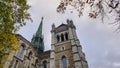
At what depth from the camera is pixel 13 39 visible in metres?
9.80

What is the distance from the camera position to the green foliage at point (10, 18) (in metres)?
8.96

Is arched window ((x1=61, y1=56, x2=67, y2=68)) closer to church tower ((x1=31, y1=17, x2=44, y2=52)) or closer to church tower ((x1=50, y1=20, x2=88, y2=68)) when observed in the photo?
church tower ((x1=50, y1=20, x2=88, y2=68))

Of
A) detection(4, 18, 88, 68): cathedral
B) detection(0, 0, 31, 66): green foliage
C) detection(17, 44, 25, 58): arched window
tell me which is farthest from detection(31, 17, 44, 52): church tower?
detection(0, 0, 31, 66): green foliage

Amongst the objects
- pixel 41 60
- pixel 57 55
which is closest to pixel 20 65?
pixel 41 60

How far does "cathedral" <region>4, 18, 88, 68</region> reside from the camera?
23.5 m

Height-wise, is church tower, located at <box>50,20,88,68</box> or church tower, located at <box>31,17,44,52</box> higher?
church tower, located at <box>31,17,44,52</box>

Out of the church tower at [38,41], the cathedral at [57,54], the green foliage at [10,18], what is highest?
the church tower at [38,41]

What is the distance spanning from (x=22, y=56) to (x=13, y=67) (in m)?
3.23

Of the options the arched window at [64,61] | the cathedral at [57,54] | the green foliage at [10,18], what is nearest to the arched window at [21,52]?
the cathedral at [57,54]

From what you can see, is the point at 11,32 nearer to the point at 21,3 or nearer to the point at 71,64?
the point at 21,3

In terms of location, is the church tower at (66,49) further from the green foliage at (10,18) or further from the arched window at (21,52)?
the green foliage at (10,18)

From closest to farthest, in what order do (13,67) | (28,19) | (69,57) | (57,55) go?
(28,19)
(13,67)
(69,57)
(57,55)

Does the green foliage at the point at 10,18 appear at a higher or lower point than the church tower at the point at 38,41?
lower

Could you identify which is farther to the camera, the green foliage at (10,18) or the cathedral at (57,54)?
the cathedral at (57,54)
